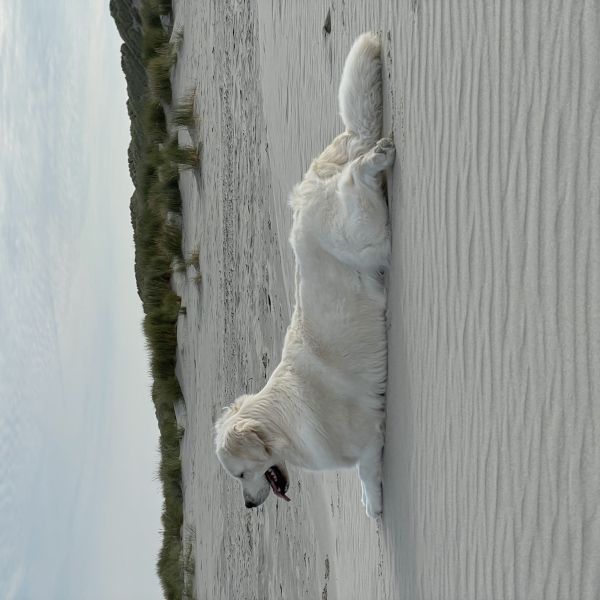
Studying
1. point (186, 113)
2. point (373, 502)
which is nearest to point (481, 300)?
point (373, 502)

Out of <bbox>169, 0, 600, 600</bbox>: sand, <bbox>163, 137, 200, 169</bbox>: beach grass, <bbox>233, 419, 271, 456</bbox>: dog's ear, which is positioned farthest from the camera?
<bbox>163, 137, 200, 169</bbox>: beach grass

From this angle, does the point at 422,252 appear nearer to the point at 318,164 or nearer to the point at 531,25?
the point at 318,164

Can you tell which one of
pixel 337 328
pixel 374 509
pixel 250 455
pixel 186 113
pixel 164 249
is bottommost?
pixel 164 249

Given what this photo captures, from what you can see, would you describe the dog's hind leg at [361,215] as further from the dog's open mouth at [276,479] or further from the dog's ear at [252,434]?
the dog's open mouth at [276,479]

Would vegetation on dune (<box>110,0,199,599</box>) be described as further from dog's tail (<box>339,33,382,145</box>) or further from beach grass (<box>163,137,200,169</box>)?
dog's tail (<box>339,33,382,145</box>)

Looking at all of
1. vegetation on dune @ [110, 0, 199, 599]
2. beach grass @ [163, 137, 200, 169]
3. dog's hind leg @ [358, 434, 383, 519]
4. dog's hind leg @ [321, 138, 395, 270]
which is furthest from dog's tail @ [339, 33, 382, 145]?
vegetation on dune @ [110, 0, 199, 599]

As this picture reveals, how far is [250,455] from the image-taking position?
4262mm

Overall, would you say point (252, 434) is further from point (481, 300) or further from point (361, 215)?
point (481, 300)

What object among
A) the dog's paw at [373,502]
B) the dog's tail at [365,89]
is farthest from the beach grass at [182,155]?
the dog's paw at [373,502]

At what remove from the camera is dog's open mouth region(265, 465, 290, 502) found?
14.5 feet

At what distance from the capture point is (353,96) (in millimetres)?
3904

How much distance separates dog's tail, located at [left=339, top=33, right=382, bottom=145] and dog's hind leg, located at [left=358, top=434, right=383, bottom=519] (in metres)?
1.59

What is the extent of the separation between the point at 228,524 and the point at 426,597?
6480mm

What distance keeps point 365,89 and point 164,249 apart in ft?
28.7
